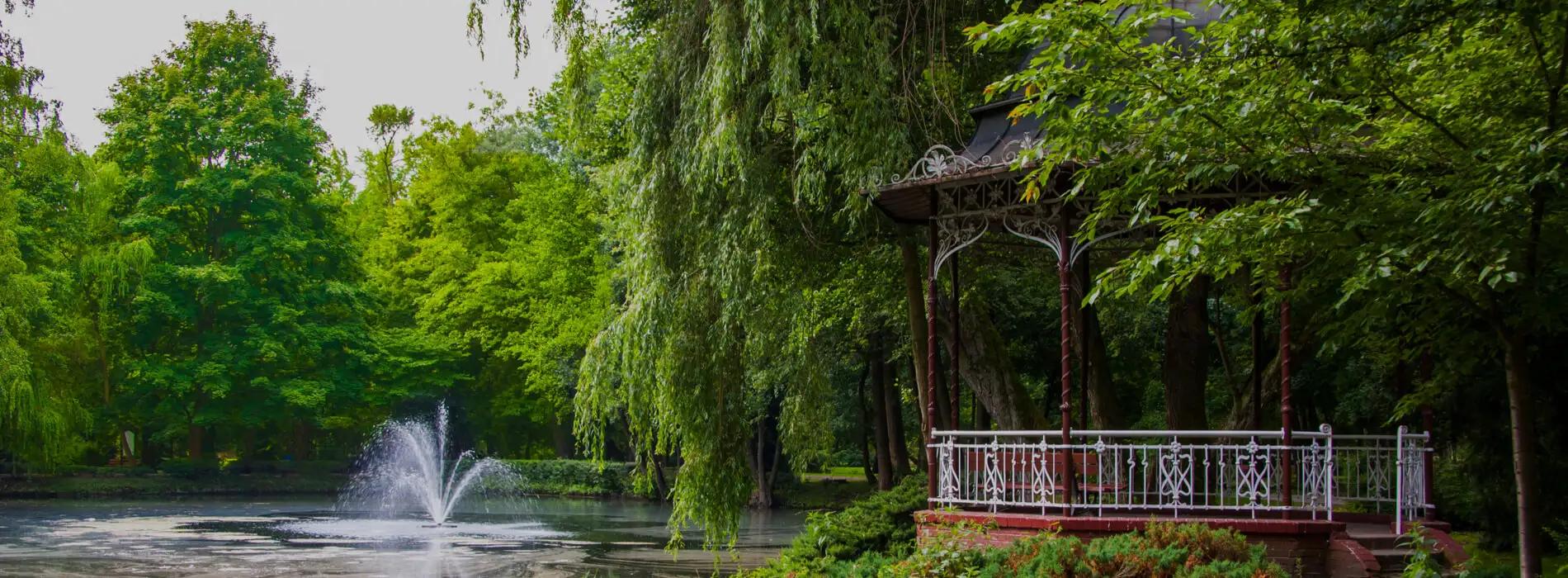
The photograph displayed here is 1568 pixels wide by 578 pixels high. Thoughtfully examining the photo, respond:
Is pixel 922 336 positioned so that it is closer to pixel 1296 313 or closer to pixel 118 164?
pixel 1296 313

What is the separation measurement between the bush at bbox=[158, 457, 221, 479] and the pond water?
4111 mm

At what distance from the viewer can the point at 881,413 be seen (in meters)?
31.2

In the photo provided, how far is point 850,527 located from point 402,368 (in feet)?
112

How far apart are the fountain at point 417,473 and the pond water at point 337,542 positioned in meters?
1.05

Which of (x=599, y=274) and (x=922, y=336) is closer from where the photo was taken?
(x=922, y=336)

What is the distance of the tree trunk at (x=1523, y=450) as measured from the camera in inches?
335

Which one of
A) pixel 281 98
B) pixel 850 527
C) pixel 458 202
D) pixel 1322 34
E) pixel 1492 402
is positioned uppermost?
pixel 281 98

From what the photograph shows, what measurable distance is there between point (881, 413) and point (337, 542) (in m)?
11.7

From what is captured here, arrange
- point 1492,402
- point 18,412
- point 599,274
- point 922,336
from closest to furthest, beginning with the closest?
point 1492,402, point 922,336, point 18,412, point 599,274

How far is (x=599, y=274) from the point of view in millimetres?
40750

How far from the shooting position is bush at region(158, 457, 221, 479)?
42.8 meters

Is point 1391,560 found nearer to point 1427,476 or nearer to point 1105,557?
point 1427,476

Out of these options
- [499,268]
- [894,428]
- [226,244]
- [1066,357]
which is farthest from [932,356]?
[226,244]

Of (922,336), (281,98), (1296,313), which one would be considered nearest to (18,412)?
(281,98)
